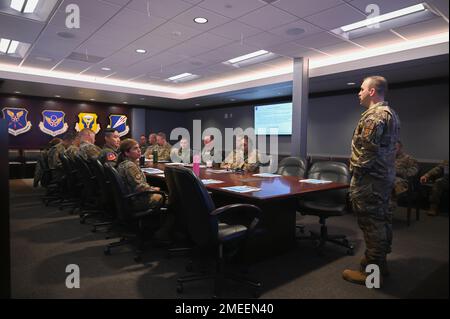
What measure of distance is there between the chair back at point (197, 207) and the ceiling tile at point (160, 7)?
2.15 m

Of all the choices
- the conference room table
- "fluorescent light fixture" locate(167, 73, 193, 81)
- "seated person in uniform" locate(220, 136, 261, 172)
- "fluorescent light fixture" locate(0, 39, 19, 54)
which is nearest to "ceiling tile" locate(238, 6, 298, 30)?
"seated person in uniform" locate(220, 136, 261, 172)

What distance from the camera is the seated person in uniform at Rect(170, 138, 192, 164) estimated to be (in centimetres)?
571

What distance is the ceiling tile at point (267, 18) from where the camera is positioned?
11.4ft

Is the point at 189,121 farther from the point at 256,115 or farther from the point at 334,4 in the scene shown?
the point at 334,4

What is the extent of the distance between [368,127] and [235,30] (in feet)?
8.58

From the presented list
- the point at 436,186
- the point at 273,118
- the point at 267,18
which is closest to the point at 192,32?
the point at 267,18

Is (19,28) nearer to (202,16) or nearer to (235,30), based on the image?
(202,16)

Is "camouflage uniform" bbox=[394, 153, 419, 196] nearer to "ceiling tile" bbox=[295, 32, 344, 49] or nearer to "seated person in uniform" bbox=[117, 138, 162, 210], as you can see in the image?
"ceiling tile" bbox=[295, 32, 344, 49]

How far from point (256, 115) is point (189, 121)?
12.0 feet

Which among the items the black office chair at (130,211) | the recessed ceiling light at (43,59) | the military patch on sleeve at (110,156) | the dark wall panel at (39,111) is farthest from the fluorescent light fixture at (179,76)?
the black office chair at (130,211)

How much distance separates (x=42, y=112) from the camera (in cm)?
897

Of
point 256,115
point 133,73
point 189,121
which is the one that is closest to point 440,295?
point 133,73

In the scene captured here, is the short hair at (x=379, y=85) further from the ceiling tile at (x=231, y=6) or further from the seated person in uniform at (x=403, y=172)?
the seated person in uniform at (x=403, y=172)

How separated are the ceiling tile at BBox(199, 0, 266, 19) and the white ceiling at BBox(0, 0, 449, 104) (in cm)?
1
